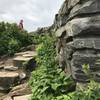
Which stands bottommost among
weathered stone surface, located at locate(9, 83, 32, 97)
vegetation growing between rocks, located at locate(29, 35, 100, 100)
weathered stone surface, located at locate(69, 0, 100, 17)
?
weathered stone surface, located at locate(9, 83, 32, 97)

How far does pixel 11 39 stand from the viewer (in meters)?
19.5

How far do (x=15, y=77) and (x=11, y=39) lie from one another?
667 cm

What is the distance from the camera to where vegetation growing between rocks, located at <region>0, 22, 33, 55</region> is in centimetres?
1852

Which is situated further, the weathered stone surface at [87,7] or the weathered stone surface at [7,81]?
the weathered stone surface at [7,81]

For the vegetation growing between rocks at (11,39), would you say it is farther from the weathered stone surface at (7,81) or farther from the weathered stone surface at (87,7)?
the weathered stone surface at (87,7)

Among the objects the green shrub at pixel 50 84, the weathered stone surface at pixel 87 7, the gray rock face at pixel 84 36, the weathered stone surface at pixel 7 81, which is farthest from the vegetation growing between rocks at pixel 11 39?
the weathered stone surface at pixel 87 7

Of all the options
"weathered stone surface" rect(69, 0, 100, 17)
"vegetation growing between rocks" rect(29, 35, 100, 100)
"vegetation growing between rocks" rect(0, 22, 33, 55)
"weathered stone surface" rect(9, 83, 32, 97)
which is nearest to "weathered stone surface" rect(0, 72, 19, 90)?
"weathered stone surface" rect(9, 83, 32, 97)

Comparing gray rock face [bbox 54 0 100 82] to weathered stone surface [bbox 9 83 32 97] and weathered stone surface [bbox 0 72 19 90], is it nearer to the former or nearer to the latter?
weathered stone surface [bbox 9 83 32 97]

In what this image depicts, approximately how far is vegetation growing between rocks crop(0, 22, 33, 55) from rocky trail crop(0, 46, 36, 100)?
0.92 m

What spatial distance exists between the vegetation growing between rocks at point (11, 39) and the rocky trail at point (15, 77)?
3.03 ft

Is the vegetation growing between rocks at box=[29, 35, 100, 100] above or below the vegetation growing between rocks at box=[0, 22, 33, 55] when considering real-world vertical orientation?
below

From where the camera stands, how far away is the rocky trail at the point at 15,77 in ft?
36.5

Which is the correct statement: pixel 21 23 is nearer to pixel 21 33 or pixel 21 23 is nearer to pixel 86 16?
pixel 21 33

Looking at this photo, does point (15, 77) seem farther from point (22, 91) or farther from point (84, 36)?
point (84, 36)
